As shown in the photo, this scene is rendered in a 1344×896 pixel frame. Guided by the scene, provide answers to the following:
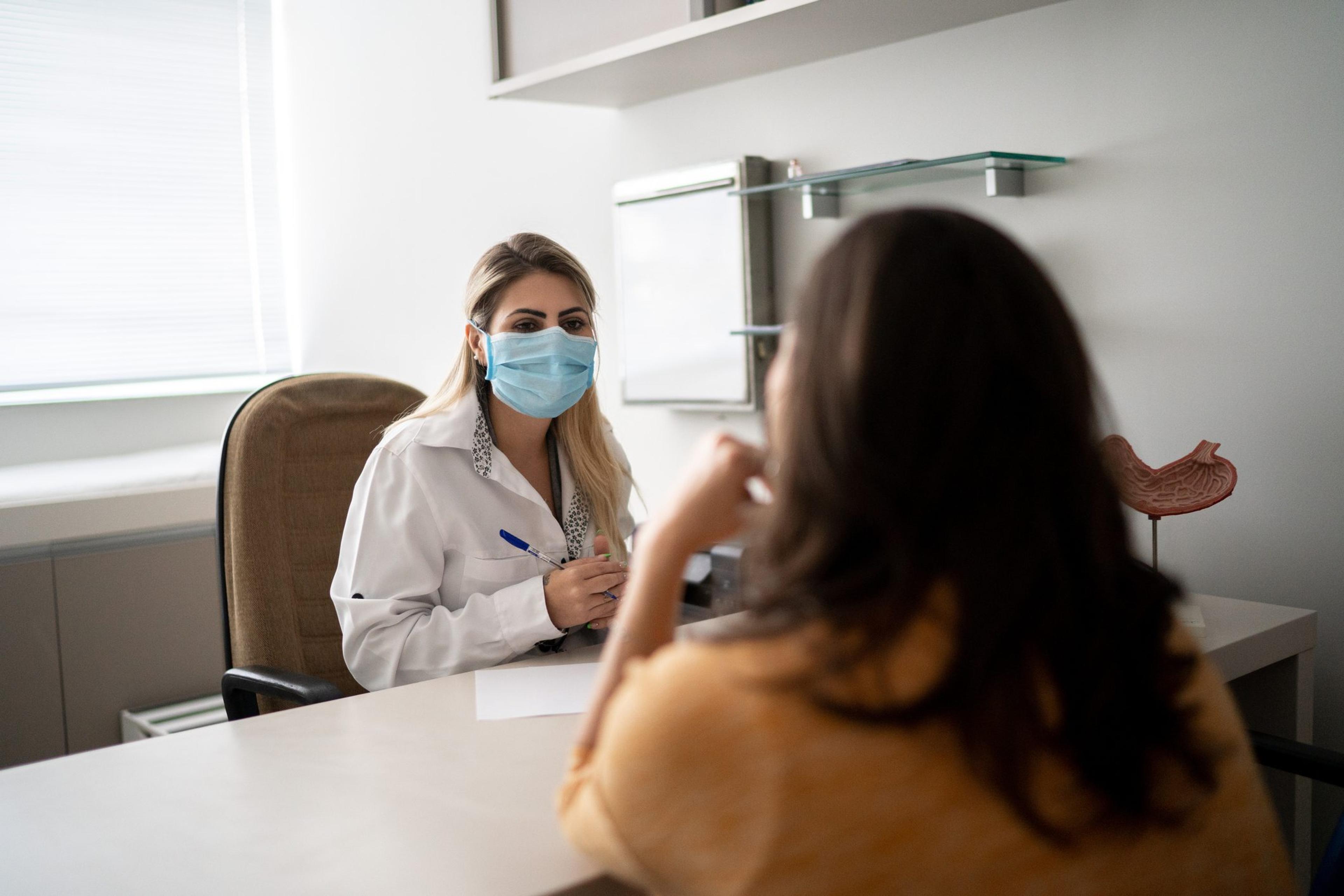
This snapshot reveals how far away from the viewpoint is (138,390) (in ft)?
11.7

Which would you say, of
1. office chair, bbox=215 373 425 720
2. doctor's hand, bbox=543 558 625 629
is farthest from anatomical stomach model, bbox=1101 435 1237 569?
office chair, bbox=215 373 425 720

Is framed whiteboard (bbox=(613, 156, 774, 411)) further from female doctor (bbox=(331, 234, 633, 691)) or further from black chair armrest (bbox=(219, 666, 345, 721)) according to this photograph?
black chair armrest (bbox=(219, 666, 345, 721))

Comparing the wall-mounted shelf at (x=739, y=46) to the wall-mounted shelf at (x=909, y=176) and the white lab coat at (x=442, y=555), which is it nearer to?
the wall-mounted shelf at (x=909, y=176)

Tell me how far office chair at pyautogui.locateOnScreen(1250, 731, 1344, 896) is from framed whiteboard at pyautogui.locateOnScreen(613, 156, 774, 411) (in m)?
1.30

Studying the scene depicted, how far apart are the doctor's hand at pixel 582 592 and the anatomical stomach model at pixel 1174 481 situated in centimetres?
78

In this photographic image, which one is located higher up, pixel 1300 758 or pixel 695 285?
pixel 695 285

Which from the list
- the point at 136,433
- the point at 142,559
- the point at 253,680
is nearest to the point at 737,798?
the point at 253,680

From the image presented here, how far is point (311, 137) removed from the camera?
3.77 m

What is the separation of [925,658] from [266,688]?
1.26m

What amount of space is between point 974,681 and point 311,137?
11.9ft

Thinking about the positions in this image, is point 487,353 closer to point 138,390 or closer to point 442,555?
A: point 442,555


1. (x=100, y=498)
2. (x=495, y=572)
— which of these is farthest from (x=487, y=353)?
(x=100, y=498)

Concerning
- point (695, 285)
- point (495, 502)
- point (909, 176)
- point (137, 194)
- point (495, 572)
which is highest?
point (137, 194)

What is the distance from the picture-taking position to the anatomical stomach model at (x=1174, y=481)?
1.61 m
